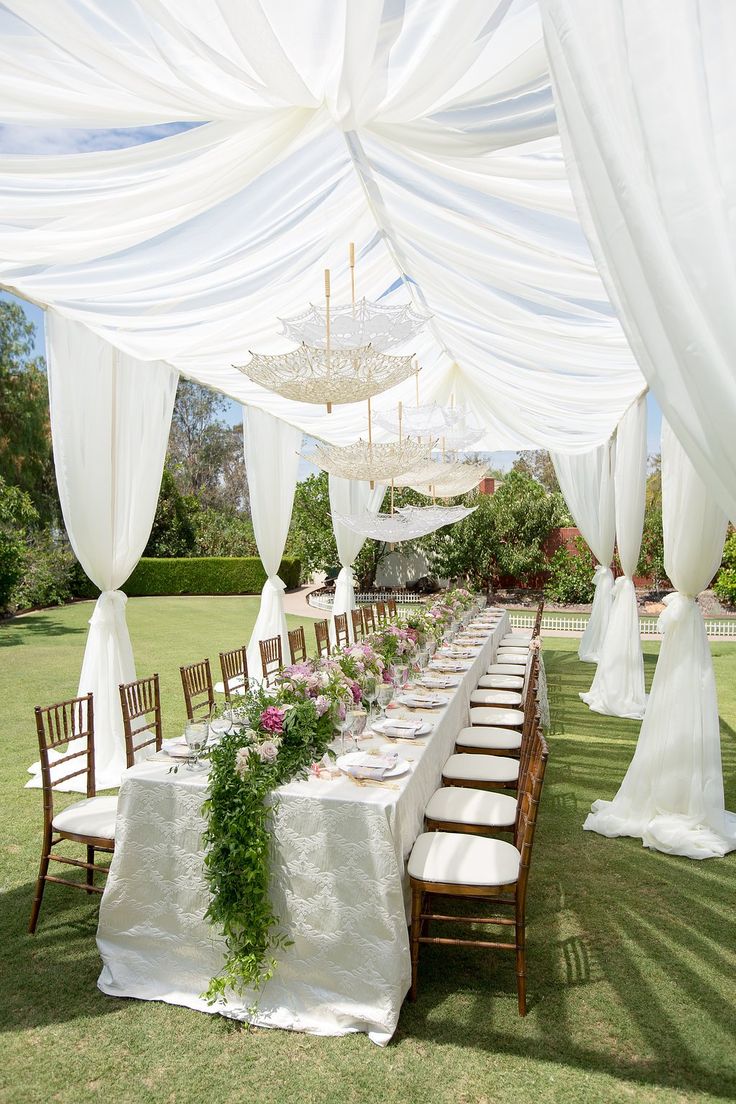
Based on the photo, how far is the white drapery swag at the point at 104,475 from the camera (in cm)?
511

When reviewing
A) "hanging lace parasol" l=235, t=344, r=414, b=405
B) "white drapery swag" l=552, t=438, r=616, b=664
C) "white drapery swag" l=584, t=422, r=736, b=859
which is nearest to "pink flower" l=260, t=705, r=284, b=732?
"hanging lace parasol" l=235, t=344, r=414, b=405

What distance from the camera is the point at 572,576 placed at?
54.1 ft

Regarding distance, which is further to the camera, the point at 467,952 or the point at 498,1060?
the point at 467,952

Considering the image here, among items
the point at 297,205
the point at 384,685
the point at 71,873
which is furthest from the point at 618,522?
the point at 71,873

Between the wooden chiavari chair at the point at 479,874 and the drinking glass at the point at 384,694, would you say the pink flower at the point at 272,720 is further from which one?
the drinking glass at the point at 384,694

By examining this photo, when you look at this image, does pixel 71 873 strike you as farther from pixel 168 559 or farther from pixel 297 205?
pixel 168 559

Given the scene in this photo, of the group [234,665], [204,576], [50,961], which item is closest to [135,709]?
[50,961]

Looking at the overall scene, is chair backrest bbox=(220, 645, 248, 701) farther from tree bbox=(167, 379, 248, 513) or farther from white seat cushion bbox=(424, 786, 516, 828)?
tree bbox=(167, 379, 248, 513)

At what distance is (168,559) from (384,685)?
16.6m

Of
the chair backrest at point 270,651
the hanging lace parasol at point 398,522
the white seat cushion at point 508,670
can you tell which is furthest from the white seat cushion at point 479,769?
the hanging lace parasol at point 398,522

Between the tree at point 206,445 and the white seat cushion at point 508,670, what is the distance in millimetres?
26339

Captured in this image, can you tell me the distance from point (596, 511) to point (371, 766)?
300 inches

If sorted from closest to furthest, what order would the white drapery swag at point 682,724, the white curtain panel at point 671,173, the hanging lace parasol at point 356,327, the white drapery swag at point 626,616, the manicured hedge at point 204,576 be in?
the white curtain panel at point 671,173, the hanging lace parasol at point 356,327, the white drapery swag at point 682,724, the white drapery swag at point 626,616, the manicured hedge at point 204,576

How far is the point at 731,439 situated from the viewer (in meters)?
1.28
